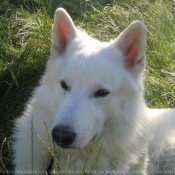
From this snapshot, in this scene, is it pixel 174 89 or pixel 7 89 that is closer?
pixel 7 89

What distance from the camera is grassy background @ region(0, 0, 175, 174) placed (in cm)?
449

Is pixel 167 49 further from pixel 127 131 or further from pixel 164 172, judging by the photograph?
pixel 127 131

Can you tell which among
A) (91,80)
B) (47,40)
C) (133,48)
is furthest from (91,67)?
(47,40)

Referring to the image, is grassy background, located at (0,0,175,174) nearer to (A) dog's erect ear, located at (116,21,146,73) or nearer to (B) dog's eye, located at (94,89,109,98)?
(B) dog's eye, located at (94,89,109,98)

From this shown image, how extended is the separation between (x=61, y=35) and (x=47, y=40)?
5.69 ft

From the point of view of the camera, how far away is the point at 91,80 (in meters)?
2.88

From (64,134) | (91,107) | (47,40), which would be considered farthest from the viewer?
(47,40)

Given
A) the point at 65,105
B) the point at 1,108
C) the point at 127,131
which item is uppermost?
the point at 65,105

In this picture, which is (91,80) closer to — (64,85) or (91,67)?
(91,67)

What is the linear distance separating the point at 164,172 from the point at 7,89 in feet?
6.91

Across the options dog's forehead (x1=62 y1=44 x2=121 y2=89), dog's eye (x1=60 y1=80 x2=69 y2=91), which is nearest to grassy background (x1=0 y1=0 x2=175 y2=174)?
dog's eye (x1=60 y1=80 x2=69 y2=91)

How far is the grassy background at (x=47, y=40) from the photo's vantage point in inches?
177

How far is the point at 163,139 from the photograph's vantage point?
3914 mm

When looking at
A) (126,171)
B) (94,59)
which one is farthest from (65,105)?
(126,171)
